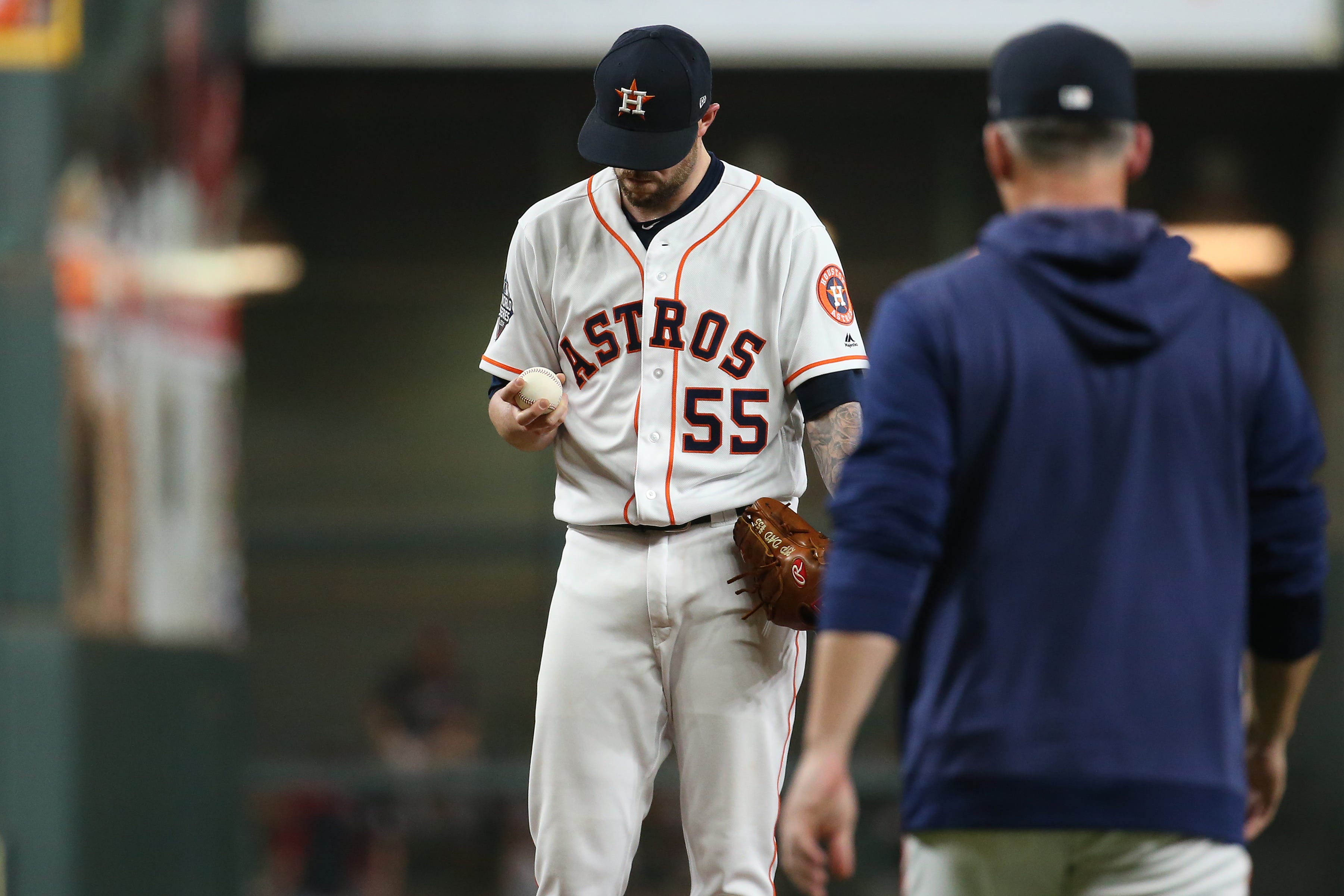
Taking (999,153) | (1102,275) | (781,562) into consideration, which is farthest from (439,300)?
(1102,275)

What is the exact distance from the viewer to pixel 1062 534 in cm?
212

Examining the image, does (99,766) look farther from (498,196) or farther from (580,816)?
(498,196)

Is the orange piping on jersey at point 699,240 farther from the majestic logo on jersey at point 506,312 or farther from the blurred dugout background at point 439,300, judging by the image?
the blurred dugout background at point 439,300

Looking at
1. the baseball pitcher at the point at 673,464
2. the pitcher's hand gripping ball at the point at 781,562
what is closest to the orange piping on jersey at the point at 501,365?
the baseball pitcher at the point at 673,464

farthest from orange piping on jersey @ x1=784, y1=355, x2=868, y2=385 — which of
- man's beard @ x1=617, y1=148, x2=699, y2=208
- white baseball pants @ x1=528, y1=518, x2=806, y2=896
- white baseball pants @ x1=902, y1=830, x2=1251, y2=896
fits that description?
white baseball pants @ x1=902, y1=830, x2=1251, y2=896

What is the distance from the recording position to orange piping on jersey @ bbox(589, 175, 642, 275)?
3369 mm

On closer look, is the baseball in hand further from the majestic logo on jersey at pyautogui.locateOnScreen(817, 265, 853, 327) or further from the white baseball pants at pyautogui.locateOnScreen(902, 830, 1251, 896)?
the white baseball pants at pyautogui.locateOnScreen(902, 830, 1251, 896)

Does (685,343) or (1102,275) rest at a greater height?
(1102,275)

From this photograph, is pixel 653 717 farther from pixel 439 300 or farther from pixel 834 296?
pixel 439 300

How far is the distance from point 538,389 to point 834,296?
66 cm

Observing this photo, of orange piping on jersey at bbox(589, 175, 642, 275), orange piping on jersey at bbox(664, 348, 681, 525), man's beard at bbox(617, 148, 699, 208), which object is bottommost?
orange piping on jersey at bbox(664, 348, 681, 525)

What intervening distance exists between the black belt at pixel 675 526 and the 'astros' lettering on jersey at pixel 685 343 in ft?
0.06

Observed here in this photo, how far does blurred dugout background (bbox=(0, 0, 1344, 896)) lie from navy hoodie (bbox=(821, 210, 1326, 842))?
21.2 feet

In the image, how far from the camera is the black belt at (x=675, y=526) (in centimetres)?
332
